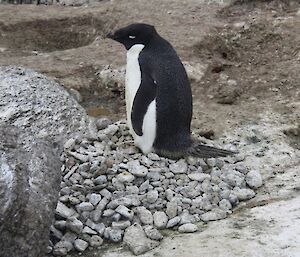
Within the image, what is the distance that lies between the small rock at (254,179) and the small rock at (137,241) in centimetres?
82

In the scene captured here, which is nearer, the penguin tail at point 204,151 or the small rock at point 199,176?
the small rock at point 199,176

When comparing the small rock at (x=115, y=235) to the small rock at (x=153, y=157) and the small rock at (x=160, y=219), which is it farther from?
the small rock at (x=153, y=157)

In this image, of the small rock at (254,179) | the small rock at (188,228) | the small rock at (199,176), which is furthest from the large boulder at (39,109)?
the small rock at (254,179)

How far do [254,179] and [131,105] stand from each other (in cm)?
88

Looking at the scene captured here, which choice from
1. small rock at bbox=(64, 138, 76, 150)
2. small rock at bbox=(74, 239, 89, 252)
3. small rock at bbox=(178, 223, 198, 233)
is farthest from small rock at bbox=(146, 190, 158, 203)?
small rock at bbox=(64, 138, 76, 150)

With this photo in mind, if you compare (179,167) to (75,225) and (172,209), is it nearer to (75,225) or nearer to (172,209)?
(172,209)

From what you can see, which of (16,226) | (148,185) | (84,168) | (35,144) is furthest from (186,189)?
(16,226)

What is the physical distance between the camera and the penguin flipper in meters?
4.42

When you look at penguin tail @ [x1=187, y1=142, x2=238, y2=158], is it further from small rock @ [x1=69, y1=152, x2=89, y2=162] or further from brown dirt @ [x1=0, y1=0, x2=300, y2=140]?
small rock @ [x1=69, y1=152, x2=89, y2=162]

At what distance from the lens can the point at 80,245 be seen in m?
3.62

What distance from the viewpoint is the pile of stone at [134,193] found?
3686 millimetres

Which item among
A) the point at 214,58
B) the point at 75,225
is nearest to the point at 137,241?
the point at 75,225

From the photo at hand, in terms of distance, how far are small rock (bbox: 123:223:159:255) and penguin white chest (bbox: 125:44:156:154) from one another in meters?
0.80

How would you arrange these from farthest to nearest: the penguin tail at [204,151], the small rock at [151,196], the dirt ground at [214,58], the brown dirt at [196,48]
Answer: the brown dirt at [196,48] < the dirt ground at [214,58] < the penguin tail at [204,151] < the small rock at [151,196]
